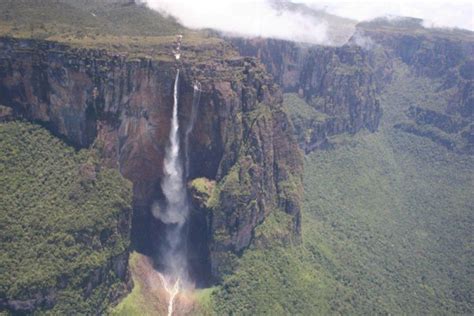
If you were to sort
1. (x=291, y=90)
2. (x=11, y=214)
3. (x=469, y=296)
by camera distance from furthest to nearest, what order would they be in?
1. (x=291, y=90)
2. (x=469, y=296)
3. (x=11, y=214)

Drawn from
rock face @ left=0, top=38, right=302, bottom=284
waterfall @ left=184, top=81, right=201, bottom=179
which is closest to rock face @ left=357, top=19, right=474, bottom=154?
rock face @ left=0, top=38, right=302, bottom=284

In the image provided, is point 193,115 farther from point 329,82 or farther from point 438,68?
point 438,68

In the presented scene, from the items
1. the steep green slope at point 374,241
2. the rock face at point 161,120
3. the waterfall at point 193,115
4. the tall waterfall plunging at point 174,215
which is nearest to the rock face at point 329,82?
the steep green slope at point 374,241

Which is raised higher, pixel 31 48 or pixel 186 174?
pixel 31 48

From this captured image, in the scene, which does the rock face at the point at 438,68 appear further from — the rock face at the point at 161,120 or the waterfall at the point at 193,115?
the waterfall at the point at 193,115

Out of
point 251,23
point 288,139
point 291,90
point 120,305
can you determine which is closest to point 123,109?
point 120,305

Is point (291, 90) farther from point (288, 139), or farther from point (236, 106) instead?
point (236, 106)
